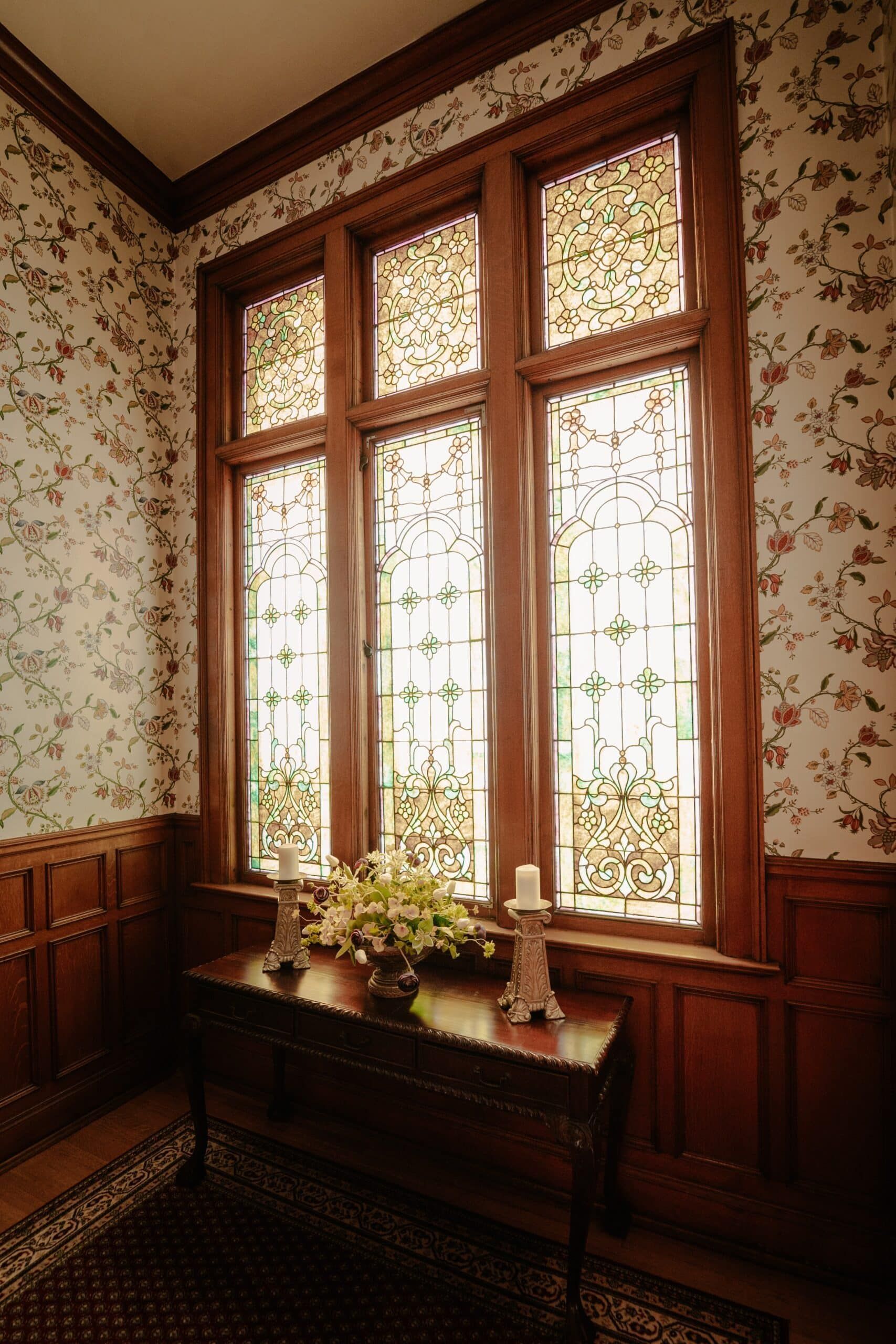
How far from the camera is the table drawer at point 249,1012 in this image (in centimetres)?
207

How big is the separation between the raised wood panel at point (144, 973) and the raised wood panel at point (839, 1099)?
238 cm

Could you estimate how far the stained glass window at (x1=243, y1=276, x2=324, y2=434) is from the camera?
111 inches

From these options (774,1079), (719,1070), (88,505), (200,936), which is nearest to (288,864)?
(200,936)

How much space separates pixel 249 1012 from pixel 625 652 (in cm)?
160

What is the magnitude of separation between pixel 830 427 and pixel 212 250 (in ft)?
8.67

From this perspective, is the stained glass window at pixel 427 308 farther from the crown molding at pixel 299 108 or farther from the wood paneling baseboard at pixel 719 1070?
the wood paneling baseboard at pixel 719 1070

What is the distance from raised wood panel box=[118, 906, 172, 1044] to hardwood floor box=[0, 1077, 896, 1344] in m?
0.26

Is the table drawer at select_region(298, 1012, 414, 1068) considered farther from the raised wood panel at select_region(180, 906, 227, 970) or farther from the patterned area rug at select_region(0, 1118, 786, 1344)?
the raised wood panel at select_region(180, 906, 227, 970)

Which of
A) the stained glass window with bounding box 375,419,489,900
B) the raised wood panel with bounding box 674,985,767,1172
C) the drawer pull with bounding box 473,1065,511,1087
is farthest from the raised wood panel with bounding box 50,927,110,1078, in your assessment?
the raised wood panel with bounding box 674,985,767,1172

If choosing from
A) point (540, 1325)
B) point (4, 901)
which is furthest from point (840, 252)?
point (4, 901)

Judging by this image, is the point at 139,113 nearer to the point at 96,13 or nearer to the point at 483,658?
the point at 96,13

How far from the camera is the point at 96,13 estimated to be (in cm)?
231

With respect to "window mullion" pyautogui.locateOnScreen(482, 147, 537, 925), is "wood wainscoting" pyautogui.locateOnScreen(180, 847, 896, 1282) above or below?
below

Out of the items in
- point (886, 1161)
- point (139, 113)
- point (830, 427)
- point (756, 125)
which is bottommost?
point (886, 1161)
